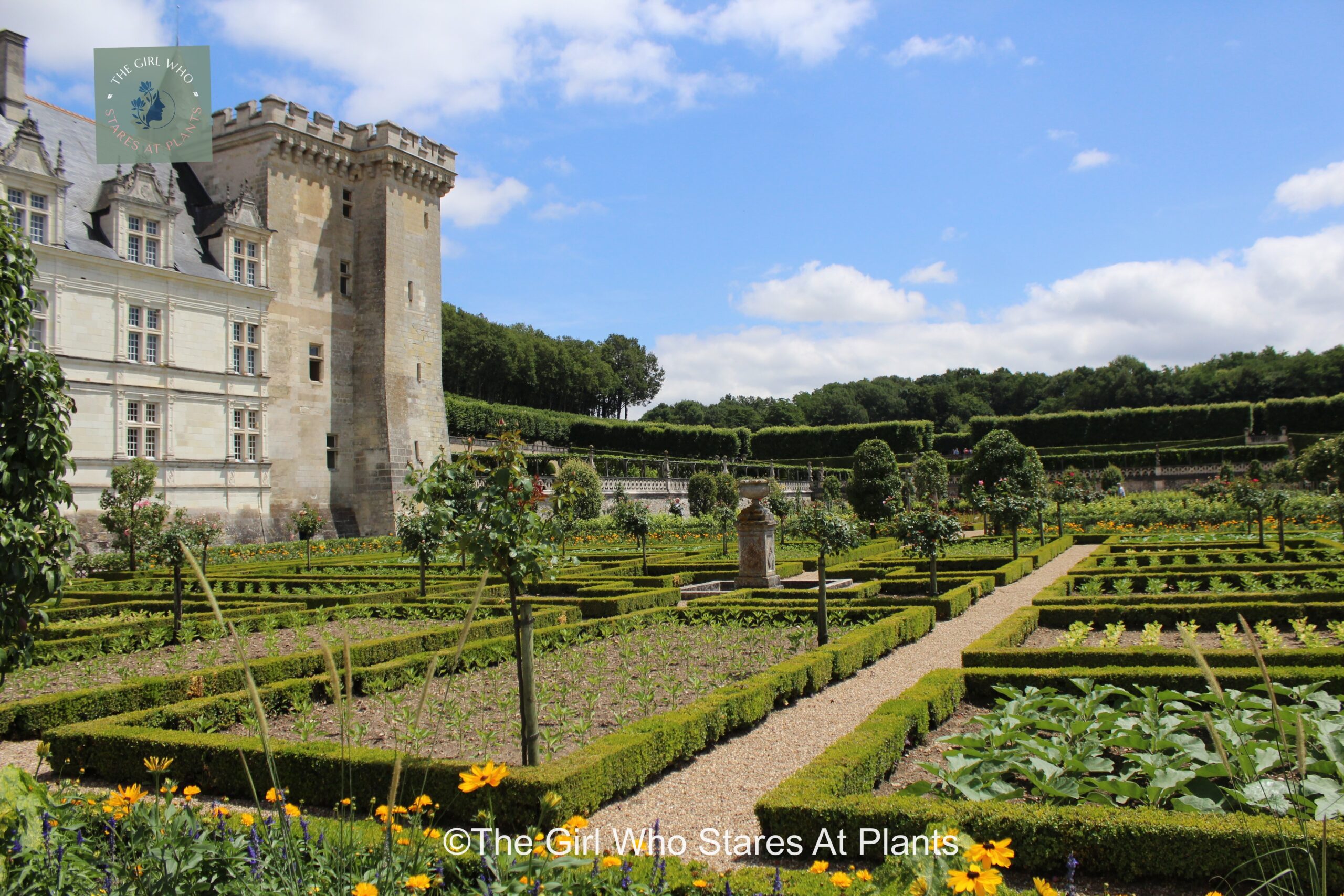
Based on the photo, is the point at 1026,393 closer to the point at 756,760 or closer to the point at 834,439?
the point at 834,439

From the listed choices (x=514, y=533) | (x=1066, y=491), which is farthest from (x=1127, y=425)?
(x=514, y=533)

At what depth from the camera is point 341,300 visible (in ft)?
90.5

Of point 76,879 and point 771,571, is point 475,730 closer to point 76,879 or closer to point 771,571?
point 76,879

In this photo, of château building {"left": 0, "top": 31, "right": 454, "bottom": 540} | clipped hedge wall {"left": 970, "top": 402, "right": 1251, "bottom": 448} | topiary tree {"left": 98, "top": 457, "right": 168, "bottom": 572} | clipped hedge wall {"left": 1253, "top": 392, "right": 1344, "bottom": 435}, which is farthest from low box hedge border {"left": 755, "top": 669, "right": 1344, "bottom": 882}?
clipped hedge wall {"left": 1253, "top": 392, "right": 1344, "bottom": 435}

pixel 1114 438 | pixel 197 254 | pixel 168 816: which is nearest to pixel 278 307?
pixel 197 254

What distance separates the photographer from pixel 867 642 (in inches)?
355

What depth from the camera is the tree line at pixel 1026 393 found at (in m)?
61.9

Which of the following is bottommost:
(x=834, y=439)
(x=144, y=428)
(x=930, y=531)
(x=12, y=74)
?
(x=930, y=531)

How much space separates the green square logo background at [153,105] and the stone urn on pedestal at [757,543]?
695 inches

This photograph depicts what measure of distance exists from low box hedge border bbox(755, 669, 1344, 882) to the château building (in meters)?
21.6

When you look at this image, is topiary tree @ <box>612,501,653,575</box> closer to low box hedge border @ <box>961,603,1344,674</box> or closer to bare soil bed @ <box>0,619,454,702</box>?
bare soil bed @ <box>0,619,454,702</box>

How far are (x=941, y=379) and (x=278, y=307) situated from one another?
7365cm

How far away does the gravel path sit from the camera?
16.0 feet

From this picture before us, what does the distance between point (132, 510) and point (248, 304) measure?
31.0ft
